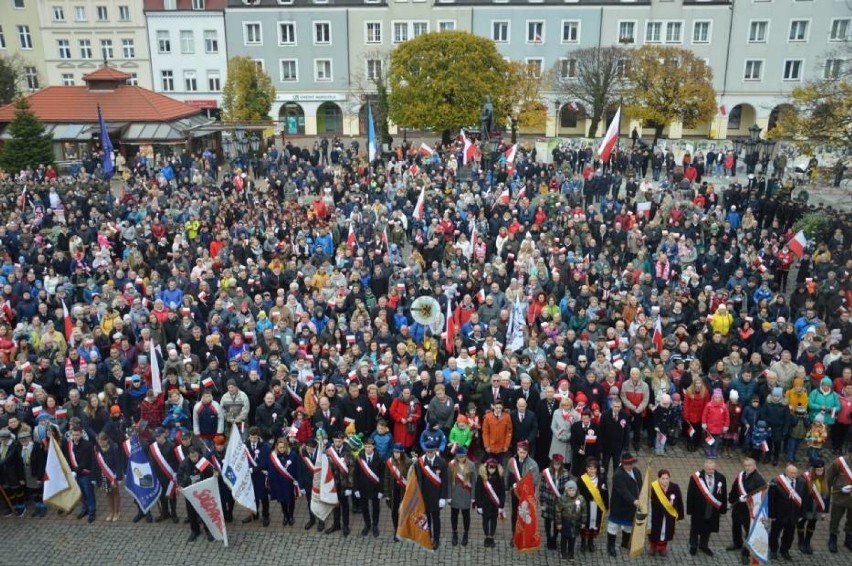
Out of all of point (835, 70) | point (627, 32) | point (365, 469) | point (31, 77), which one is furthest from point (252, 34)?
point (365, 469)

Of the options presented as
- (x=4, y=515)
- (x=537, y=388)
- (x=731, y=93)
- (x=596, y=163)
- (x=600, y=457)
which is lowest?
(x=4, y=515)

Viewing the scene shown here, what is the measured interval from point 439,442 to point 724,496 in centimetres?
380

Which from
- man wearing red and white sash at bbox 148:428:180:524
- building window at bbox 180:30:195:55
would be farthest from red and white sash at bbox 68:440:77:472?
building window at bbox 180:30:195:55

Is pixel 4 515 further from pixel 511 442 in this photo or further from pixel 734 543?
pixel 734 543

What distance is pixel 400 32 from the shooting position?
52344mm

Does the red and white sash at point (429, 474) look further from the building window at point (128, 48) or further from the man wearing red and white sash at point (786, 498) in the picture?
the building window at point (128, 48)

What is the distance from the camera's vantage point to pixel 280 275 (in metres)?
17.3

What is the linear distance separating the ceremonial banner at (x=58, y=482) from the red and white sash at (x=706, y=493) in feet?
27.5

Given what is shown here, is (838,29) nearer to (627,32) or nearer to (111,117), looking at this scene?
(627,32)

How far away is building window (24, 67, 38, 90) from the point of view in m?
54.9

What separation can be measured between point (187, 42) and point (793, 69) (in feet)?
144

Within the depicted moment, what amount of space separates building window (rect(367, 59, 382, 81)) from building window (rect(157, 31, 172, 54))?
15.4 metres

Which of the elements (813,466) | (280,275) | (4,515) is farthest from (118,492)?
(813,466)

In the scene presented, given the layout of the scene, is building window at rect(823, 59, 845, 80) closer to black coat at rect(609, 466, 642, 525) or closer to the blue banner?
black coat at rect(609, 466, 642, 525)
